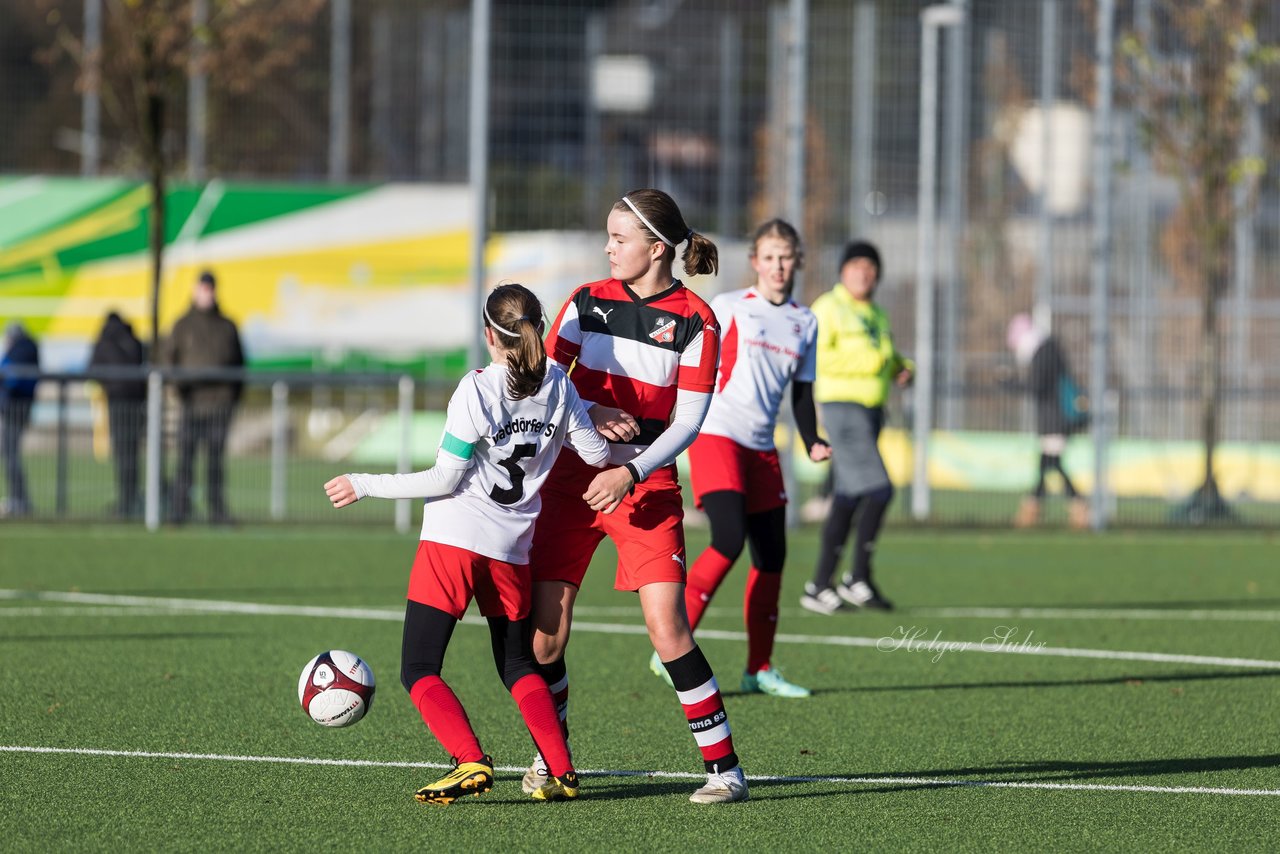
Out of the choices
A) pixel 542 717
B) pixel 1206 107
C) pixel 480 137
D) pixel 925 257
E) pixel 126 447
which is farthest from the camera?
pixel 925 257

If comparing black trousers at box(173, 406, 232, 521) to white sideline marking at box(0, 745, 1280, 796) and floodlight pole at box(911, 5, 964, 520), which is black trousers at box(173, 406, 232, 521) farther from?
white sideline marking at box(0, 745, 1280, 796)

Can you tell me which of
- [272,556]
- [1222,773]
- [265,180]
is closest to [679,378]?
[1222,773]

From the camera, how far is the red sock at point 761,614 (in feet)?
27.2

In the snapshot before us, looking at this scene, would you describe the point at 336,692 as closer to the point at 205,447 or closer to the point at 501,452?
the point at 501,452

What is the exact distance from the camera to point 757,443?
840 centimetres

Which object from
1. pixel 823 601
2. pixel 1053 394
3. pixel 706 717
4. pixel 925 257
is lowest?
pixel 823 601

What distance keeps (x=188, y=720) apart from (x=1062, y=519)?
42.6 feet

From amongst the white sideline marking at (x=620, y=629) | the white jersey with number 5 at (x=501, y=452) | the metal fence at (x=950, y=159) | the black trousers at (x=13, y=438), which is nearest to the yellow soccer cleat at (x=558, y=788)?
the white jersey with number 5 at (x=501, y=452)

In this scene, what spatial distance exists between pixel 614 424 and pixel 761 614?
2.54 m

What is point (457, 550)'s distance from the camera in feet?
18.9

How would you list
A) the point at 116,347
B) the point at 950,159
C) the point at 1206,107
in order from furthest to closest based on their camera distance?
the point at 950,159 → the point at 1206,107 → the point at 116,347

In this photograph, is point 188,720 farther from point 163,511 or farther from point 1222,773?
point 163,511

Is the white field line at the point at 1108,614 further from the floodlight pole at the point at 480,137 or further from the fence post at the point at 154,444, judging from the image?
the fence post at the point at 154,444

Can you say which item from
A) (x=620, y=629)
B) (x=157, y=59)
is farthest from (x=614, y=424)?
(x=157, y=59)
